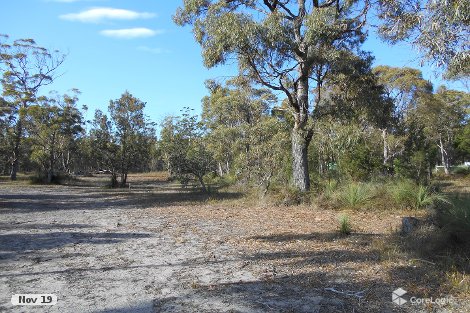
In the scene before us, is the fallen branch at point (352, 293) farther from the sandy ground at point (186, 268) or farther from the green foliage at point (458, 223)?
the green foliage at point (458, 223)

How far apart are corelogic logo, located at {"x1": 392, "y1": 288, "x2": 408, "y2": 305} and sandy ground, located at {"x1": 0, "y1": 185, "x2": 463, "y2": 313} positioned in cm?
10

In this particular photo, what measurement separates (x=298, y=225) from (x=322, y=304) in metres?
5.09

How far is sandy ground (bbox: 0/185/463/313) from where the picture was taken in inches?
170

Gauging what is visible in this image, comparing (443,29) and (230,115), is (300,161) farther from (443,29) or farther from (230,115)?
(230,115)

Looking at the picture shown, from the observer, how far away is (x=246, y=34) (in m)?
10.9

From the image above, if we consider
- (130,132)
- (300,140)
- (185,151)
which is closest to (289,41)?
(300,140)

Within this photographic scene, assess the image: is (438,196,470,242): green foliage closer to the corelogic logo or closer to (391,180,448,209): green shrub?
the corelogic logo

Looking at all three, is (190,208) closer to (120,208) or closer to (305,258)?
(120,208)

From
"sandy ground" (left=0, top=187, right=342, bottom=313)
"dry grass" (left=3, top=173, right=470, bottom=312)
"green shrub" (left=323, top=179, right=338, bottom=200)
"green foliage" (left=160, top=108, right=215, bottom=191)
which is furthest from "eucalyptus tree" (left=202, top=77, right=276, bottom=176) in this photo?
"sandy ground" (left=0, top=187, right=342, bottom=313)

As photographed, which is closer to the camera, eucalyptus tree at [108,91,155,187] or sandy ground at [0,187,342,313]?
sandy ground at [0,187,342,313]
